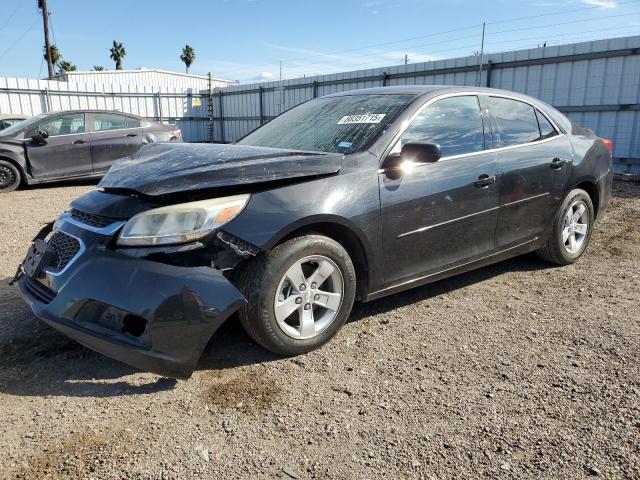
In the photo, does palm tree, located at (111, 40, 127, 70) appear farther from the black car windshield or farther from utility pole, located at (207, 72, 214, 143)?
the black car windshield

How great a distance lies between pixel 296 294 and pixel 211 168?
855mm

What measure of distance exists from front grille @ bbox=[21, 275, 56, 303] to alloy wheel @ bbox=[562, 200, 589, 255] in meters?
4.09

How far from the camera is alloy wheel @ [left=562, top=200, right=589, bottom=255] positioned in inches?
181

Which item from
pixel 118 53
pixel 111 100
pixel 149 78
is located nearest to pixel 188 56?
pixel 118 53

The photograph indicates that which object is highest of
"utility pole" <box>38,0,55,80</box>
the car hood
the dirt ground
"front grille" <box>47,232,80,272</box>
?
"utility pole" <box>38,0,55,80</box>

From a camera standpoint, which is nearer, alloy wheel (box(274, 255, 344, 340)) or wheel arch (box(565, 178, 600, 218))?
alloy wheel (box(274, 255, 344, 340))

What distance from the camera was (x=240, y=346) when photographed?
10.3 feet

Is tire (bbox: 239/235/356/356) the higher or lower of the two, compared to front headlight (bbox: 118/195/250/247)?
lower

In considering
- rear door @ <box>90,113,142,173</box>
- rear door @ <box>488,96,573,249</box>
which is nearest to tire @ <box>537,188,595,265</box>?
rear door @ <box>488,96,573,249</box>

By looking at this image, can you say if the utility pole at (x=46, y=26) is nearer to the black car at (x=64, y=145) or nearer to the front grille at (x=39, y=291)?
the black car at (x=64, y=145)

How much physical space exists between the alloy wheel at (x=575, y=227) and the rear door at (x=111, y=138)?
8061 mm

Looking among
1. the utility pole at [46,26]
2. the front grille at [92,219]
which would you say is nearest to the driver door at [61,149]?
the front grille at [92,219]

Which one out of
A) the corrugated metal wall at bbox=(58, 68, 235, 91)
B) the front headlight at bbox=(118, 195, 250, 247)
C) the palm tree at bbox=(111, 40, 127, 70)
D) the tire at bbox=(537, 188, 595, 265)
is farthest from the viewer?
the palm tree at bbox=(111, 40, 127, 70)

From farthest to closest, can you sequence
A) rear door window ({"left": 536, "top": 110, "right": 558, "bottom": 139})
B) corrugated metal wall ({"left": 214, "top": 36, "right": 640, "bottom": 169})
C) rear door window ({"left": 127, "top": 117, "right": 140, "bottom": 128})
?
rear door window ({"left": 127, "top": 117, "right": 140, "bottom": 128})
corrugated metal wall ({"left": 214, "top": 36, "right": 640, "bottom": 169})
rear door window ({"left": 536, "top": 110, "right": 558, "bottom": 139})
